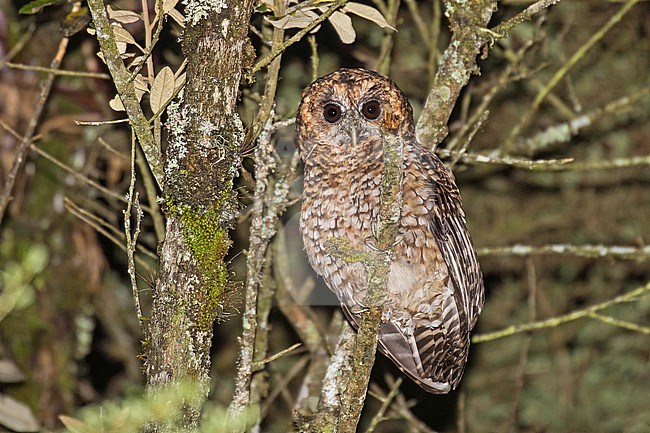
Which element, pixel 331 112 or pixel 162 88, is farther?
pixel 331 112

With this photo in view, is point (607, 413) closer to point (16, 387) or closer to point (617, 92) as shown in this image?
point (617, 92)

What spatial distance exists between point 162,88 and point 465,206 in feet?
13.0

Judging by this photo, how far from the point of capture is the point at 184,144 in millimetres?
2307

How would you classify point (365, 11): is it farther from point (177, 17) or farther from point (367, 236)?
point (367, 236)

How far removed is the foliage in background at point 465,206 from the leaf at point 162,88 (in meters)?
0.70

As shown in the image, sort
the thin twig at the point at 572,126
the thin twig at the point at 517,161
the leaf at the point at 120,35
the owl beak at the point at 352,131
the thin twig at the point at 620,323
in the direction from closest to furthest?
the leaf at the point at 120,35 < the thin twig at the point at 517,161 < the owl beak at the point at 352,131 < the thin twig at the point at 620,323 < the thin twig at the point at 572,126

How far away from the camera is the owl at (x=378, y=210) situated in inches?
130

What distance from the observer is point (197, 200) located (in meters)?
2.31

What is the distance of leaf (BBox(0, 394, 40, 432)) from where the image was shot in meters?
3.25

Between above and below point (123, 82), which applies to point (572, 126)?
below

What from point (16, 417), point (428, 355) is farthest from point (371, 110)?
point (16, 417)

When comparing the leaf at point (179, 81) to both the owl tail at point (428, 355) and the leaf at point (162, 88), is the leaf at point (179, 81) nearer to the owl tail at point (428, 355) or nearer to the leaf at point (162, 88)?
the leaf at point (162, 88)

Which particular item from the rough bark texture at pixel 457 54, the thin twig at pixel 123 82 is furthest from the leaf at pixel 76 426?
the rough bark texture at pixel 457 54

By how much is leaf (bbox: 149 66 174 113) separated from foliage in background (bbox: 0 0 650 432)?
0.70 meters
